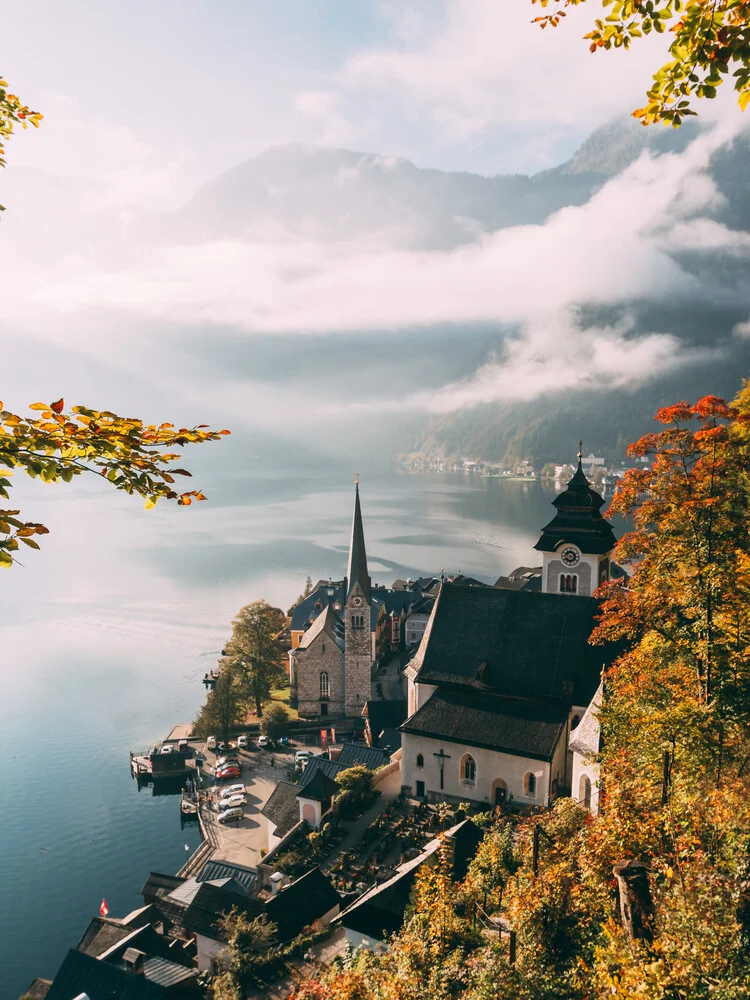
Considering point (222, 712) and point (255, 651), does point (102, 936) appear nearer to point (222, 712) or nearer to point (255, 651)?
point (222, 712)

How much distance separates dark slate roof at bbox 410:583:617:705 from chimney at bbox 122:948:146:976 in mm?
17400

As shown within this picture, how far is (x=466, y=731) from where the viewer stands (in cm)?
3378

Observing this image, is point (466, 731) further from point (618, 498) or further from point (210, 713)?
point (210, 713)

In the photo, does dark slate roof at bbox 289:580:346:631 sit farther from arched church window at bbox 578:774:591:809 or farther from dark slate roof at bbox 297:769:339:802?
arched church window at bbox 578:774:591:809

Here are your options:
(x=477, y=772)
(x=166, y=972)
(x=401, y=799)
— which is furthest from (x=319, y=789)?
(x=166, y=972)

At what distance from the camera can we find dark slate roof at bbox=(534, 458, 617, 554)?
45397 millimetres

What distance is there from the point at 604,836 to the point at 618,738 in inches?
332

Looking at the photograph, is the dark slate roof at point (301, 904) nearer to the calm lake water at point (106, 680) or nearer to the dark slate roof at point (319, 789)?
the dark slate roof at point (319, 789)

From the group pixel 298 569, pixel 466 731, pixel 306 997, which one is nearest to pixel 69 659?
pixel 298 569

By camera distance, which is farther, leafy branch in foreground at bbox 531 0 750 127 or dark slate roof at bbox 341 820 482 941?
dark slate roof at bbox 341 820 482 941

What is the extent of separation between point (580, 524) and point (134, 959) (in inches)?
1356

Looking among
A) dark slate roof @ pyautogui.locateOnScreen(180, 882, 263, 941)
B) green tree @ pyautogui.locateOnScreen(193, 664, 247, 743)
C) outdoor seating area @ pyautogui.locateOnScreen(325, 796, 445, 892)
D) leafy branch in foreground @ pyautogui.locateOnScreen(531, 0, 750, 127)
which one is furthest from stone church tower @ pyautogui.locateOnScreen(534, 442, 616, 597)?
leafy branch in foreground @ pyautogui.locateOnScreen(531, 0, 750, 127)

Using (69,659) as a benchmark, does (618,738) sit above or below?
above

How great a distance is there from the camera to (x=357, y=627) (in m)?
55.4
